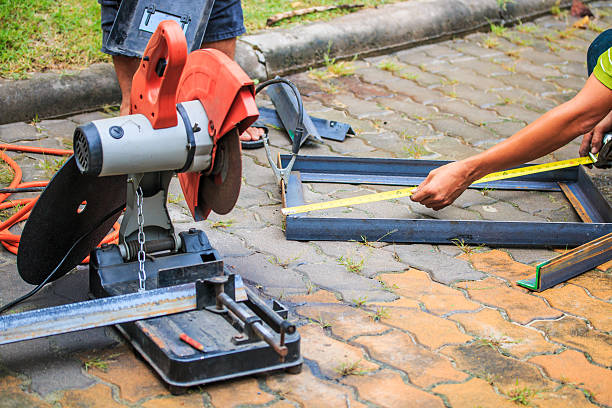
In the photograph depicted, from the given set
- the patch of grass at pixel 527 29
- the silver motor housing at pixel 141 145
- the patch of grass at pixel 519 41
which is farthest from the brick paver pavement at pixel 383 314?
the patch of grass at pixel 527 29

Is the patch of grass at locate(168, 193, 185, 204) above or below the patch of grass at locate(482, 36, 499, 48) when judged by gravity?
below

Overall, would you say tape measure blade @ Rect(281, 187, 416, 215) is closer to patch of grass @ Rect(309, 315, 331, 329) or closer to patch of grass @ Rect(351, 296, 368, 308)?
patch of grass @ Rect(351, 296, 368, 308)

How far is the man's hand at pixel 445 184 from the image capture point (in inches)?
125

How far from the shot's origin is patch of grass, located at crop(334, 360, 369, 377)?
2.44m

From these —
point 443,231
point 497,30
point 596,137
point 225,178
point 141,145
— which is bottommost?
point 443,231

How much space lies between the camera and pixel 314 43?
5.57 meters

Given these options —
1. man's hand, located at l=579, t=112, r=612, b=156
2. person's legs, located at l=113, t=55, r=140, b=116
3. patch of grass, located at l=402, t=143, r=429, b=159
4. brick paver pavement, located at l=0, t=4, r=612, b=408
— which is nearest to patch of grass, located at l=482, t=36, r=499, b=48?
brick paver pavement, located at l=0, t=4, r=612, b=408

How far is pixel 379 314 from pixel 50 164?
2.02m

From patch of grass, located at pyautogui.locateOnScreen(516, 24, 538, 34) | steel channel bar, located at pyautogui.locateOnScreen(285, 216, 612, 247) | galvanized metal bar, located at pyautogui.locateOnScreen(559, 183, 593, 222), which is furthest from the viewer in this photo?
patch of grass, located at pyautogui.locateOnScreen(516, 24, 538, 34)

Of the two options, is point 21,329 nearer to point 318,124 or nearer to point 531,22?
point 318,124

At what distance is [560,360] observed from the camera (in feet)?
8.52

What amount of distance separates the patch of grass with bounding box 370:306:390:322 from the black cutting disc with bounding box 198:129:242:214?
27.1 inches

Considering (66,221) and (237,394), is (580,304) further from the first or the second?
(66,221)

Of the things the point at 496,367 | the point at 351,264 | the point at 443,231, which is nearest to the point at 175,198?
the point at 351,264
